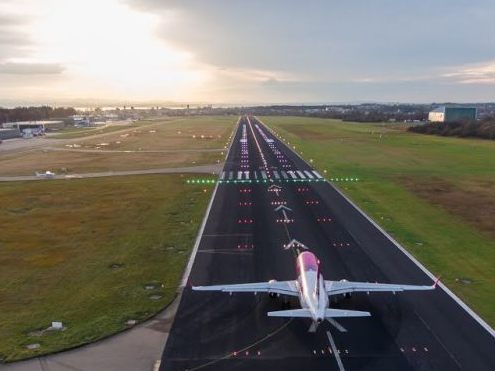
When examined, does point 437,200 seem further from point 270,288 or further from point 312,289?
point 312,289

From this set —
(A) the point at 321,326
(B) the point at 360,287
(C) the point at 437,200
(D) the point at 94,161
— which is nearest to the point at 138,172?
(D) the point at 94,161

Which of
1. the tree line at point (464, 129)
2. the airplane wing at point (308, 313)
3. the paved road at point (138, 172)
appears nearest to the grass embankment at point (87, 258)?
the airplane wing at point (308, 313)

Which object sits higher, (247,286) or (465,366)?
(247,286)

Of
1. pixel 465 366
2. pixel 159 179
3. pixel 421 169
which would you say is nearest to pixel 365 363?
pixel 465 366

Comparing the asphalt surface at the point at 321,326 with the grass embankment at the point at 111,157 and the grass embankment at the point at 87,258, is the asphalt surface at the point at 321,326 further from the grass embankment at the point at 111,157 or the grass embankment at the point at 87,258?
the grass embankment at the point at 111,157

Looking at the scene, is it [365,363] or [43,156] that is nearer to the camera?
[365,363]

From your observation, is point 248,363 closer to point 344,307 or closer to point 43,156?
point 344,307

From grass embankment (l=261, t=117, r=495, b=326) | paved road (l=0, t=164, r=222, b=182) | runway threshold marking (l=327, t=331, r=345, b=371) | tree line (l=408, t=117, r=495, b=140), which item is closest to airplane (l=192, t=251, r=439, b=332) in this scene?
runway threshold marking (l=327, t=331, r=345, b=371)
